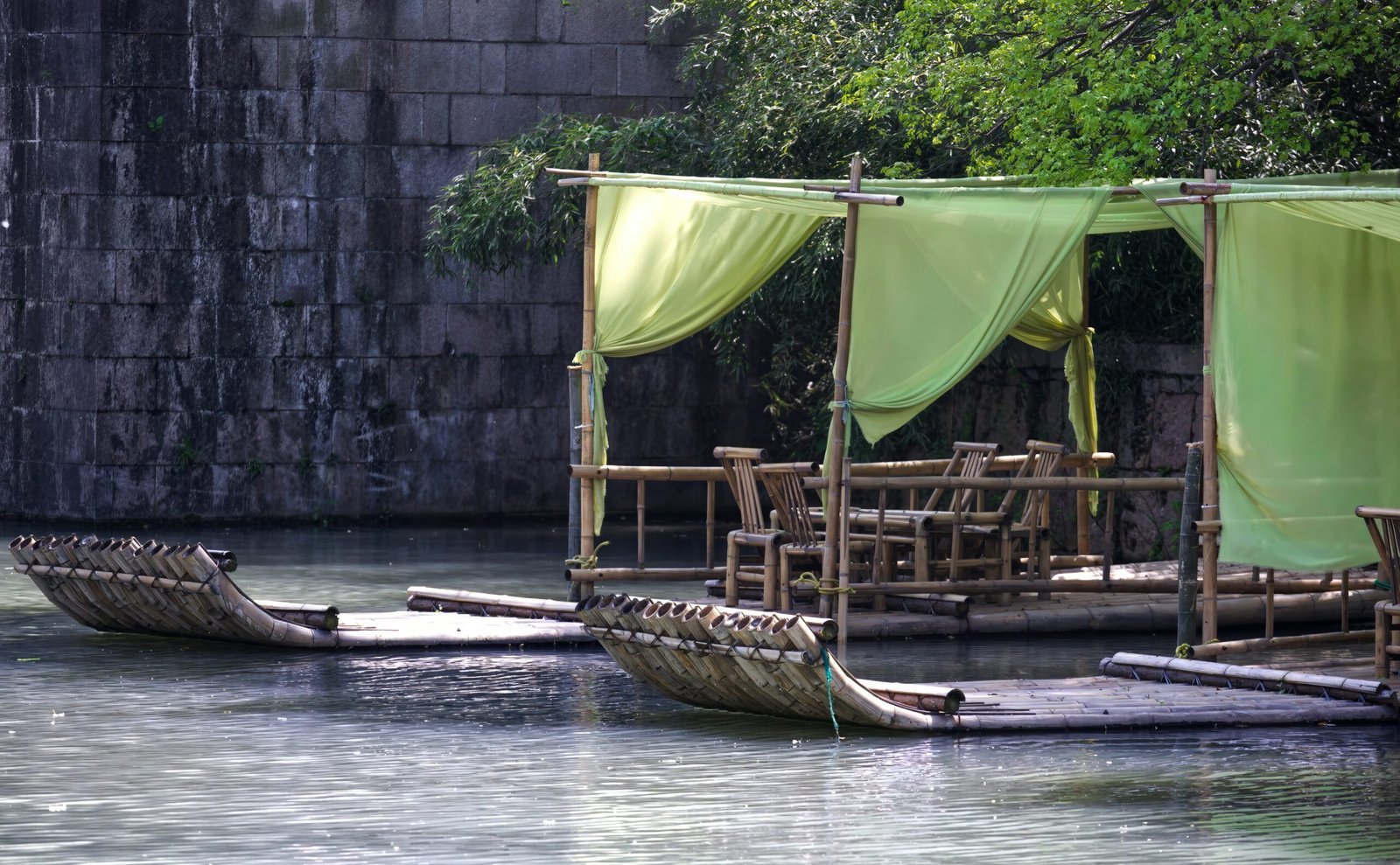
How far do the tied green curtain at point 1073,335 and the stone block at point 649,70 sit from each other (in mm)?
5053

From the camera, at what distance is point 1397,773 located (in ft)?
23.8

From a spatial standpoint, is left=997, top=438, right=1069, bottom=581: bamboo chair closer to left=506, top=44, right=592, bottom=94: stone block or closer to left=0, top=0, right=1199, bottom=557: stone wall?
left=0, top=0, right=1199, bottom=557: stone wall

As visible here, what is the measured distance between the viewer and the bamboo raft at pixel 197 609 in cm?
981

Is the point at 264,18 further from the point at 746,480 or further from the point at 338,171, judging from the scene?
the point at 746,480

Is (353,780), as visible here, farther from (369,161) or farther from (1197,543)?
(369,161)

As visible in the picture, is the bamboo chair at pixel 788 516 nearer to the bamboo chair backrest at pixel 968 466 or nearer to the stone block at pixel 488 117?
the bamboo chair backrest at pixel 968 466

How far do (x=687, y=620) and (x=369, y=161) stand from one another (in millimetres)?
8650

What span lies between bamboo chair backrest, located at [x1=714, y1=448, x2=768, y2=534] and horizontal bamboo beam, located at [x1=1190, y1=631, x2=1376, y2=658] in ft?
7.55

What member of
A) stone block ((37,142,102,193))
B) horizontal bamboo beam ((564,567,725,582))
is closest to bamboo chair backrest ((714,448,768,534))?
horizontal bamboo beam ((564,567,725,582))

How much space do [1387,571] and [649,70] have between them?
9.02 metres

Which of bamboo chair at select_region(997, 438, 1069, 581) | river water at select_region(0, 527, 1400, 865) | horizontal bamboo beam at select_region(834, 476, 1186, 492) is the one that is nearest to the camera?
river water at select_region(0, 527, 1400, 865)

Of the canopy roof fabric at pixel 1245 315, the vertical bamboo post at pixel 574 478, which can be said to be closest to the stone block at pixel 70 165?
the vertical bamboo post at pixel 574 478

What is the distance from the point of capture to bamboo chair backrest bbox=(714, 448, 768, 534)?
10.7m

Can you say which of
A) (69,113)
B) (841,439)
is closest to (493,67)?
→ (69,113)
